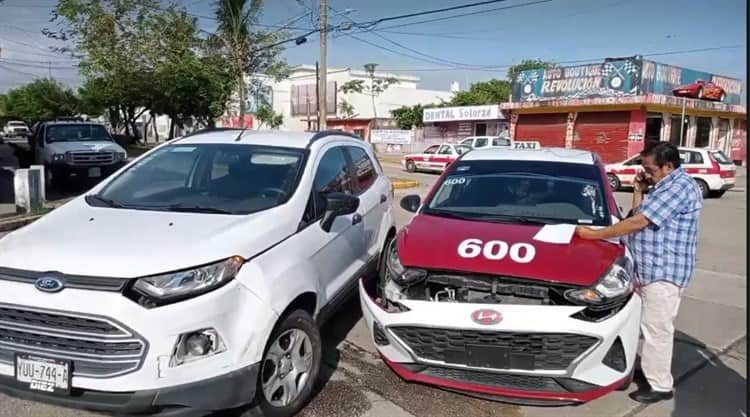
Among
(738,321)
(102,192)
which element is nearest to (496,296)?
(102,192)

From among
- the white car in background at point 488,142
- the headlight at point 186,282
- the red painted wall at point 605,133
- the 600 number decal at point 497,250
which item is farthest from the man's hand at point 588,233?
the red painted wall at point 605,133

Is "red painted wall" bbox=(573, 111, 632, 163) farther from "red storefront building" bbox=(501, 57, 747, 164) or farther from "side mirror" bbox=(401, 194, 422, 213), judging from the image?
"side mirror" bbox=(401, 194, 422, 213)

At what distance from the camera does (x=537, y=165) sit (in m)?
4.88

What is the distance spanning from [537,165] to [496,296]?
194 cm

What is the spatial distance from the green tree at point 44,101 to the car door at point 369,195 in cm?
5370

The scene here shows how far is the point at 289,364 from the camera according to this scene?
A: 3.26 m

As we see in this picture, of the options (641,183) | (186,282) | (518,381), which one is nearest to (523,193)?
(641,183)

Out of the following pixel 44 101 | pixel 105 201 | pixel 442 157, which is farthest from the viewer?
pixel 44 101

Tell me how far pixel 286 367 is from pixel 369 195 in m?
2.18

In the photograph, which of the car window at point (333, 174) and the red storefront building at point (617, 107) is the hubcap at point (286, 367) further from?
the red storefront building at point (617, 107)

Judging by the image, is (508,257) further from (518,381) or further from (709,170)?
(709,170)

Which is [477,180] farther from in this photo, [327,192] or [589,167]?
[327,192]

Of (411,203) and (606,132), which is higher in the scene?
(606,132)

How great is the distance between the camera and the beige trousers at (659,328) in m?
3.46
